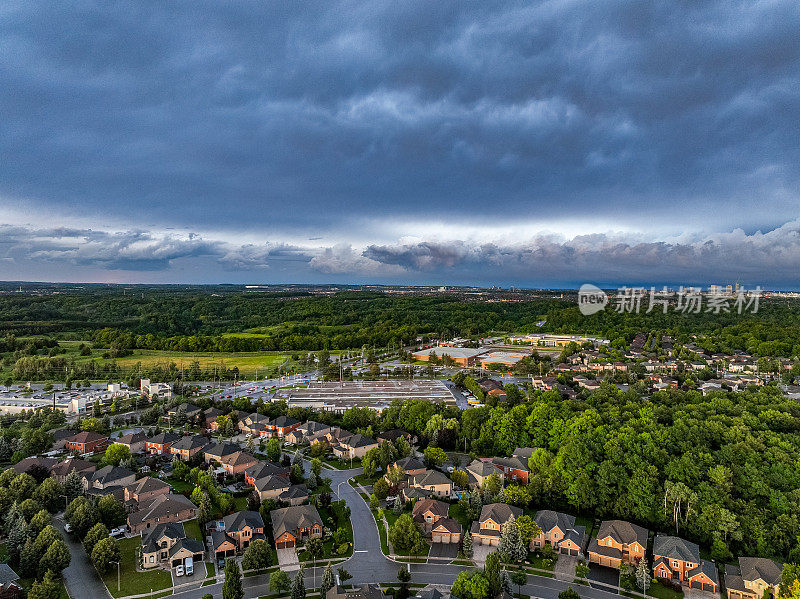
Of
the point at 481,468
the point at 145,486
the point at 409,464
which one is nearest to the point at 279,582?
the point at 409,464

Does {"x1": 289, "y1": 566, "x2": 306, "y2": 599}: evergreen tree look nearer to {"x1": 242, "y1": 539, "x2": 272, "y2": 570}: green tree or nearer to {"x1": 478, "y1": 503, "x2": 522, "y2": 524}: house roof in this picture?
{"x1": 242, "y1": 539, "x2": 272, "y2": 570}: green tree

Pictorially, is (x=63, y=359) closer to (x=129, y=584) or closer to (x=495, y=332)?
(x=129, y=584)

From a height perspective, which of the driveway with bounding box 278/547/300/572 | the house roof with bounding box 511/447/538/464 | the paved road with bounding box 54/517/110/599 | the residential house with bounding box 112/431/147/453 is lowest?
the paved road with bounding box 54/517/110/599

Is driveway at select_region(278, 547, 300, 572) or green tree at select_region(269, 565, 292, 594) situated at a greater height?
green tree at select_region(269, 565, 292, 594)

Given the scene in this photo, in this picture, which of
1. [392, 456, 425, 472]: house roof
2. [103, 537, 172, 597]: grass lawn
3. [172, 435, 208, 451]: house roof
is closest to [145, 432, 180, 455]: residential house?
[172, 435, 208, 451]: house roof

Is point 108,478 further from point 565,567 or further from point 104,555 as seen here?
point 565,567

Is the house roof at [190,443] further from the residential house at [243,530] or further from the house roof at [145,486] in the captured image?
the residential house at [243,530]

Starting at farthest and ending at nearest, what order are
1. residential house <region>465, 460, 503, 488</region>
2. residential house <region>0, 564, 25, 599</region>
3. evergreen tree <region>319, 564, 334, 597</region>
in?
1. residential house <region>465, 460, 503, 488</region>
2. evergreen tree <region>319, 564, 334, 597</region>
3. residential house <region>0, 564, 25, 599</region>
